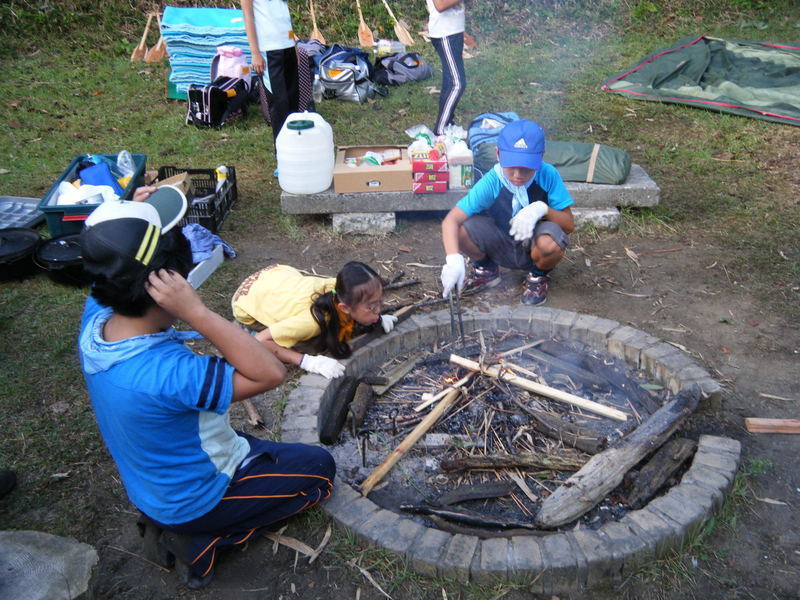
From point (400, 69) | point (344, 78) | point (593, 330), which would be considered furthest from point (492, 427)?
point (400, 69)

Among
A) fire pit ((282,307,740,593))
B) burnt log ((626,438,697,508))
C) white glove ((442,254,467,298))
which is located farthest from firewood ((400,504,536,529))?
white glove ((442,254,467,298))

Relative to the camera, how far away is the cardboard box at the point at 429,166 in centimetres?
574

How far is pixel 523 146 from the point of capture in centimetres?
428

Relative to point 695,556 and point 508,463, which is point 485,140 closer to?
point 508,463

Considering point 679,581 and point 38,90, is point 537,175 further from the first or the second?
point 38,90

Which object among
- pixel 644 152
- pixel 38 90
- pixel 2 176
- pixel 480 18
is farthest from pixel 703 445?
pixel 480 18

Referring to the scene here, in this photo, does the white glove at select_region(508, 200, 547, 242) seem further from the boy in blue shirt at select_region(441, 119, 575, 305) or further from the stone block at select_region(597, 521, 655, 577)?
the stone block at select_region(597, 521, 655, 577)

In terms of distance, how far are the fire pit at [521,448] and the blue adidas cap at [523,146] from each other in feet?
3.29

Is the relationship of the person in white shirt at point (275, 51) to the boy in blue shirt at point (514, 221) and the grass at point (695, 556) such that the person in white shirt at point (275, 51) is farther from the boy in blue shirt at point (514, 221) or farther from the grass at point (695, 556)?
the grass at point (695, 556)

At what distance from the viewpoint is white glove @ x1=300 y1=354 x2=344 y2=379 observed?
13.1ft

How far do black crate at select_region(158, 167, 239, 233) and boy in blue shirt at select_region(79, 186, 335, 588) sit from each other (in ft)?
10.6

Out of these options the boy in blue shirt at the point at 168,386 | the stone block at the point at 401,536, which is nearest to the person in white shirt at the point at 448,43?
the boy in blue shirt at the point at 168,386

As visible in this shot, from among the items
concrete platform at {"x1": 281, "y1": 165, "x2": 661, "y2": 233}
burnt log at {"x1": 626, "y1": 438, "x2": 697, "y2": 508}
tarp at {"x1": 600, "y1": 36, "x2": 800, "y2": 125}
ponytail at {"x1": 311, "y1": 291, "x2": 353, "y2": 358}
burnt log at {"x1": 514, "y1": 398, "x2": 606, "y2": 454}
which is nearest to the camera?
burnt log at {"x1": 626, "y1": 438, "x2": 697, "y2": 508}

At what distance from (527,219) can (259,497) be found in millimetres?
2606
